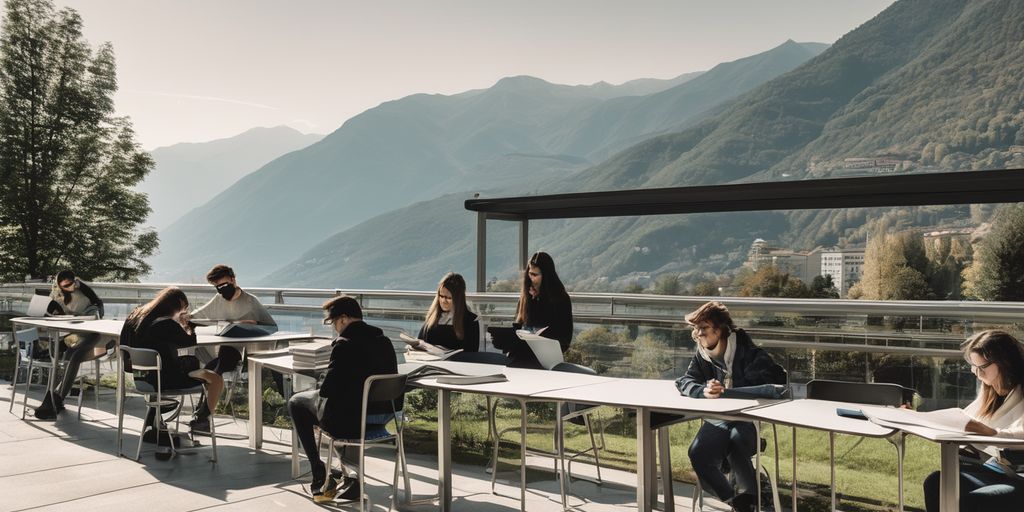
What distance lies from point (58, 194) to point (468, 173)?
111m

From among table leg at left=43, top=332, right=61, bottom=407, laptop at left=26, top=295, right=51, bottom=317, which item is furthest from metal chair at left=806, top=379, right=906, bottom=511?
laptop at left=26, top=295, right=51, bottom=317

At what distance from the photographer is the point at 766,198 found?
7375 mm

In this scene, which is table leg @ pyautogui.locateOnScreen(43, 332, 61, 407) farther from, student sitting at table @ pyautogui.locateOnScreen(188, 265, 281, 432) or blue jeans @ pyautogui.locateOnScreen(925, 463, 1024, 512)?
blue jeans @ pyautogui.locateOnScreen(925, 463, 1024, 512)

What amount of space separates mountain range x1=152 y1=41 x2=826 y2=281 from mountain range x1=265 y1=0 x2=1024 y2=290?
30903mm

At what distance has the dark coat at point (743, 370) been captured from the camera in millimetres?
4148

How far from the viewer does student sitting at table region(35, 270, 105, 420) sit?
769 cm

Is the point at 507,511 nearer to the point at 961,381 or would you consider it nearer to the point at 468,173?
the point at 961,381

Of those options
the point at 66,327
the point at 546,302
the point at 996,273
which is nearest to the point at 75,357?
the point at 66,327

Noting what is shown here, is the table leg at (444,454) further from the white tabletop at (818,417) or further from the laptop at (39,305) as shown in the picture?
the laptop at (39,305)

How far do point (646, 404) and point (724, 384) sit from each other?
0.72 meters

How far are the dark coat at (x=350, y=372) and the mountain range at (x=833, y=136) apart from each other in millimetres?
55893

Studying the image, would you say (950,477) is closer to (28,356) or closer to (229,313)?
(229,313)

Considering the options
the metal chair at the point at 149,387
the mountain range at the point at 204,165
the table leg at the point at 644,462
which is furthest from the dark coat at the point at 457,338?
the mountain range at the point at 204,165

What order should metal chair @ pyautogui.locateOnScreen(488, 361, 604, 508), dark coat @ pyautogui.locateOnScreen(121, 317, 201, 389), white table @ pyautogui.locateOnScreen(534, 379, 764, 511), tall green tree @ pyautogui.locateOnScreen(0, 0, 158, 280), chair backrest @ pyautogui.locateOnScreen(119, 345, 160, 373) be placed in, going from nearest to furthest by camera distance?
white table @ pyautogui.locateOnScreen(534, 379, 764, 511), metal chair @ pyautogui.locateOnScreen(488, 361, 604, 508), chair backrest @ pyautogui.locateOnScreen(119, 345, 160, 373), dark coat @ pyautogui.locateOnScreen(121, 317, 201, 389), tall green tree @ pyautogui.locateOnScreen(0, 0, 158, 280)
